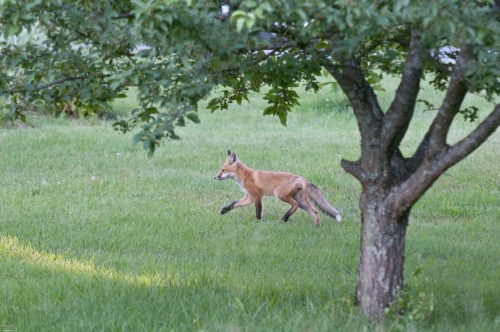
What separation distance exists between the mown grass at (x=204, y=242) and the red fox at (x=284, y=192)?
19 centimetres

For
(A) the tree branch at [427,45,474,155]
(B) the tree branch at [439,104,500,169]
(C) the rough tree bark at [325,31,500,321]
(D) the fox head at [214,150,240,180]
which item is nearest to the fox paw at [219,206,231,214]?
(D) the fox head at [214,150,240,180]

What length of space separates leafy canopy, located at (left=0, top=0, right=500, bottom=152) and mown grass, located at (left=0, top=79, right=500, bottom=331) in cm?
149

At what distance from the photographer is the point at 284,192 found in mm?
9234

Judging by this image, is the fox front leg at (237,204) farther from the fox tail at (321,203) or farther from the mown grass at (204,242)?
the fox tail at (321,203)

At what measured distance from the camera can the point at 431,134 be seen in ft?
16.1

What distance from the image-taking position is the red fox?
29.7ft

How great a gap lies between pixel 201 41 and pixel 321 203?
5222 mm

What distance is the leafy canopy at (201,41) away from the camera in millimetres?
3658

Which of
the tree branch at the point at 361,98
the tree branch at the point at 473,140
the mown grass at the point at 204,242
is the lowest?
the mown grass at the point at 204,242

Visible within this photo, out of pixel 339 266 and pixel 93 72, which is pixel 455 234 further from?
pixel 93 72

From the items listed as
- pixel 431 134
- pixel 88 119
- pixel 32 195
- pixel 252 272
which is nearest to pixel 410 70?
pixel 431 134

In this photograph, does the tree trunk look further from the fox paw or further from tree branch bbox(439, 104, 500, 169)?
the fox paw

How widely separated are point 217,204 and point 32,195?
2.46 meters

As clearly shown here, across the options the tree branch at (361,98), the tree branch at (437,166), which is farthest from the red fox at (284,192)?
the tree branch at (437,166)
